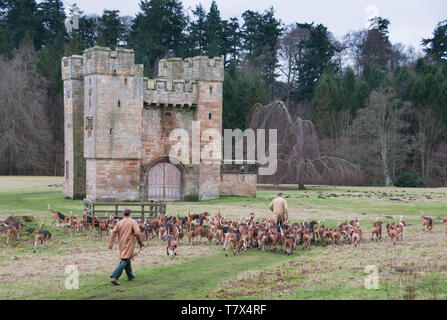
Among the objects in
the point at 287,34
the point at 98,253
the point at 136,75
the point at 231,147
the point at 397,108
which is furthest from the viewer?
the point at 287,34

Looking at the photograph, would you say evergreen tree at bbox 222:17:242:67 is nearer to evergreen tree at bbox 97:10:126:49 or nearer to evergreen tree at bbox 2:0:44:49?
evergreen tree at bbox 97:10:126:49

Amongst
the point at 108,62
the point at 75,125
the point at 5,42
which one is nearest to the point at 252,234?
the point at 108,62

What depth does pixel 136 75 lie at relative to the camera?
37.1 metres

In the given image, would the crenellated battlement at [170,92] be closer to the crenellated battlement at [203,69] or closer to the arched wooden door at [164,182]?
the crenellated battlement at [203,69]

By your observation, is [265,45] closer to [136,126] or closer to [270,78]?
[270,78]

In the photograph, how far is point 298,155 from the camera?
1903 inches

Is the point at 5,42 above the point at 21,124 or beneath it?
above

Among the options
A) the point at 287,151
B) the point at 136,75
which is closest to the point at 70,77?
the point at 136,75

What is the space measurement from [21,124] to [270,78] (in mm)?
33571

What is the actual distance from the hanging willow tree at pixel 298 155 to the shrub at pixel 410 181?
384 inches

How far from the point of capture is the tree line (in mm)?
63094

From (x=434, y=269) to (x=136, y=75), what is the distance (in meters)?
25.7

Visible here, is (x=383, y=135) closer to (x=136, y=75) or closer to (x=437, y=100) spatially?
(x=437, y=100)

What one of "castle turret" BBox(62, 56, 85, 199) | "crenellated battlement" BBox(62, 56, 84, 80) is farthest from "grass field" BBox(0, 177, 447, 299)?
"crenellated battlement" BBox(62, 56, 84, 80)
